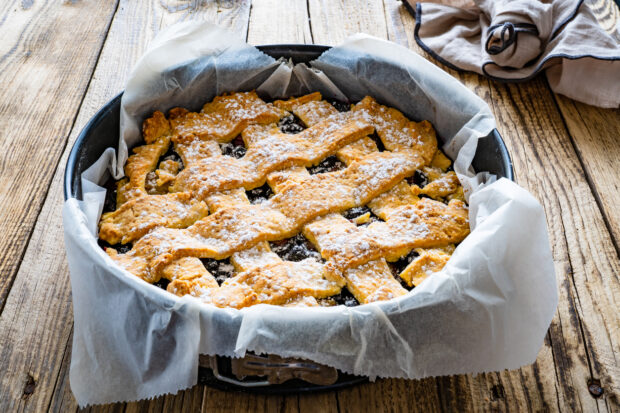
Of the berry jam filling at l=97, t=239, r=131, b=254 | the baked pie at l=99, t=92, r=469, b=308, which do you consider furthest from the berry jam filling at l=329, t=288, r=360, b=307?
the berry jam filling at l=97, t=239, r=131, b=254

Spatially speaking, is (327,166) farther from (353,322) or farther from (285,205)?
(353,322)

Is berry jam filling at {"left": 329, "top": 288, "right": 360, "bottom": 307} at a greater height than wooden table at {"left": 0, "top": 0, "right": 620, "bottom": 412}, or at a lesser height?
greater

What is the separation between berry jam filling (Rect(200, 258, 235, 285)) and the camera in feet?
3.65

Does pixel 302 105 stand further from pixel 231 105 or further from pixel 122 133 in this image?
pixel 122 133

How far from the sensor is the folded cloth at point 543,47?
1.69 metres

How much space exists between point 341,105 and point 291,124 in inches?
6.3

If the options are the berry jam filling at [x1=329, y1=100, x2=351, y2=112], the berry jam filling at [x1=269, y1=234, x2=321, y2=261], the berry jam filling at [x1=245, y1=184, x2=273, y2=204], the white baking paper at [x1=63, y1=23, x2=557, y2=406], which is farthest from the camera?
the berry jam filling at [x1=329, y1=100, x2=351, y2=112]

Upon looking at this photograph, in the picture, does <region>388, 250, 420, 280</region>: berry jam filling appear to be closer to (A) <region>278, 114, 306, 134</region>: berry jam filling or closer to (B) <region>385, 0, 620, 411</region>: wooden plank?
(B) <region>385, 0, 620, 411</region>: wooden plank

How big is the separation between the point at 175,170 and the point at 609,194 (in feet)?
3.37

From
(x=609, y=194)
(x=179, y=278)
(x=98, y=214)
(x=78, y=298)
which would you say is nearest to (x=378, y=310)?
(x=179, y=278)

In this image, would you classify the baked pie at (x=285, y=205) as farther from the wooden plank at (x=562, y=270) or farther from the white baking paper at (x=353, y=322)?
the wooden plank at (x=562, y=270)

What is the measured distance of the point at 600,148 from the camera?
64.0 inches

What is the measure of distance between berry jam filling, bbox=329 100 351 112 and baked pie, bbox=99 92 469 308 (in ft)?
0.18

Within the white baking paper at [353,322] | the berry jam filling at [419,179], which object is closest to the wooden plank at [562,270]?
the white baking paper at [353,322]
